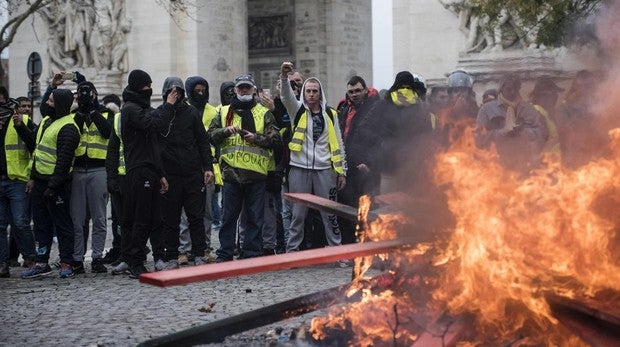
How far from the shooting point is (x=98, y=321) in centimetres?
831

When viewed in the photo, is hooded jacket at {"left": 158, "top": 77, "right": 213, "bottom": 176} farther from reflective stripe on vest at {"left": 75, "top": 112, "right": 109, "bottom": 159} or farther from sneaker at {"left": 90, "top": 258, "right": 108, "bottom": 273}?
sneaker at {"left": 90, "top": 258, "right": 108, "bottom": 273}

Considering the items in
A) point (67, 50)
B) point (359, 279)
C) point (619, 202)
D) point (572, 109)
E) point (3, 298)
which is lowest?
point (3, 298)

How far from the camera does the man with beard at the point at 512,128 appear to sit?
7.06 meters

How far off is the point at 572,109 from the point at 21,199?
624cm

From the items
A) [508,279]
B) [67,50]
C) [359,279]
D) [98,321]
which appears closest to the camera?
[508,279]

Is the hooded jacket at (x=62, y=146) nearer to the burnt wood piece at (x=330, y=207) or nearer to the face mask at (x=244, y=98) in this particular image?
the face mask at (x=244, y=98)

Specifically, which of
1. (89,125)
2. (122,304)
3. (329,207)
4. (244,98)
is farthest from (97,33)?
(329,207)

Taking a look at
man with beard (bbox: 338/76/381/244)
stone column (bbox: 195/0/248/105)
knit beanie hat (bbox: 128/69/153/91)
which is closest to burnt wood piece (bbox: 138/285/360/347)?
man with beard (bbox: 338/76/381/244)

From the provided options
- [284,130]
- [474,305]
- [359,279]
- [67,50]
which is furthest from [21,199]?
[67,50]

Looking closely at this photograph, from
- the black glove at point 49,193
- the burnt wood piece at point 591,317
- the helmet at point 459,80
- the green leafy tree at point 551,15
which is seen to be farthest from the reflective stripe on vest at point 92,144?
the burnt wood piece at point 591,317

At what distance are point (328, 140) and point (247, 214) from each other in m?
1.15

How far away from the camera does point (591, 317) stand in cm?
516

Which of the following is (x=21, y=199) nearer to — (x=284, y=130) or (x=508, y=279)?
(x=284, y=130)

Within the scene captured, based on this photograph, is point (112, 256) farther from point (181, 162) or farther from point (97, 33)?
point (97, 33)
